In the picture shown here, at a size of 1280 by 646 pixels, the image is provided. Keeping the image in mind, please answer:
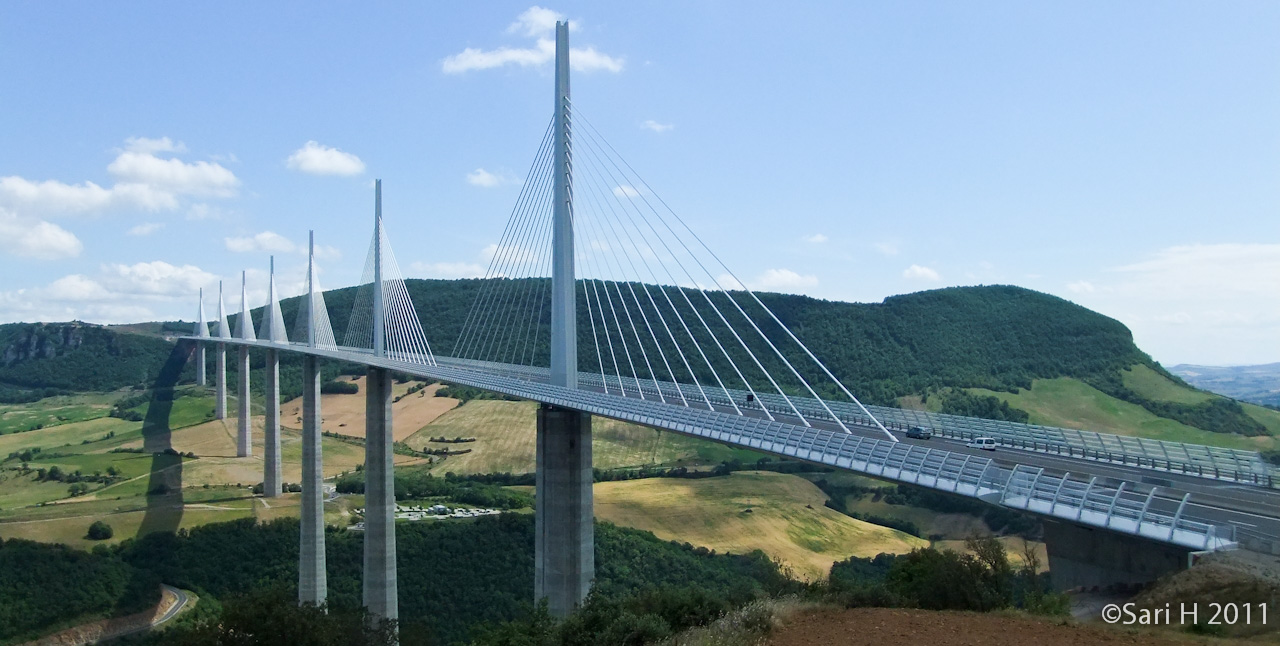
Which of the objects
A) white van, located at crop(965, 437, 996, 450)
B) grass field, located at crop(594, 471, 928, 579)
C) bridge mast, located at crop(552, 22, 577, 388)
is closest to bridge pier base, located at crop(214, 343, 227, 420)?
grass field, located at crop(594, 471, 928, 579)

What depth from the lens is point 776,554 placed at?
40.2 metres

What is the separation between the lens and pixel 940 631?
1048 cm

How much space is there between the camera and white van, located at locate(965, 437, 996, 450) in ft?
58.4

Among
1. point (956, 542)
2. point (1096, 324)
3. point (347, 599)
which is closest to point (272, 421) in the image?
point (347, 599)

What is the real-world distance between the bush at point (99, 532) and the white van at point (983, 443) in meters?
40.3

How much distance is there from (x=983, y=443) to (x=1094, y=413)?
141 feet

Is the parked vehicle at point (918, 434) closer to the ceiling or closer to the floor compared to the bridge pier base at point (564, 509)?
closer to the ceiling

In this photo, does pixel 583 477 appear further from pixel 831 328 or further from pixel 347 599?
pixel 831 328

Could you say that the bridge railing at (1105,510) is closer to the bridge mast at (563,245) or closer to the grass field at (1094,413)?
the bridge mast at (563,245)

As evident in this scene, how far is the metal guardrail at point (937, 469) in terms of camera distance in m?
9.40

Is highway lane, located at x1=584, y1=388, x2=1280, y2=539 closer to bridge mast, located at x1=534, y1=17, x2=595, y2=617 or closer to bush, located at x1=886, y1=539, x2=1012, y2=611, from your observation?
bush, located at x1=886, y1=539, x2=1012, y2=611

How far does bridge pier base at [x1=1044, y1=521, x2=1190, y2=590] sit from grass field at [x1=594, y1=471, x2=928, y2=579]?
1006 inches

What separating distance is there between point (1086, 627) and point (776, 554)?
31.7 meters

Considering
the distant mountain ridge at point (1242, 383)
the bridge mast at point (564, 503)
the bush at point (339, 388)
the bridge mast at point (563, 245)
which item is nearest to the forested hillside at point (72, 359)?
the bush at point (339, 388)
